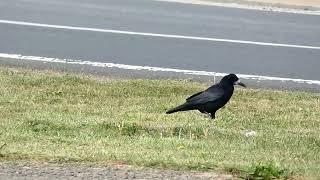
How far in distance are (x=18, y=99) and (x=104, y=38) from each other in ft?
13.1

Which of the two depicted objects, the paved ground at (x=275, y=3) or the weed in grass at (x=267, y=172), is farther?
the paved ground at (x=275, y=3)

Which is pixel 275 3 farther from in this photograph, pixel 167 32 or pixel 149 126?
pixel 149 126

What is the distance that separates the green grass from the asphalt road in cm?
134

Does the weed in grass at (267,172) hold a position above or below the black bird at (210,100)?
below

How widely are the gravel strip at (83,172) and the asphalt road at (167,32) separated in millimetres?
5131

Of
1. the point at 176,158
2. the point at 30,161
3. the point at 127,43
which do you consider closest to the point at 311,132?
the point at 176,158

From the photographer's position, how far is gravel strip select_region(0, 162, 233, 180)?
4.73 metres

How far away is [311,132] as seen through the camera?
6680mm

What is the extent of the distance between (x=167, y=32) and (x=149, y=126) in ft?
18.8

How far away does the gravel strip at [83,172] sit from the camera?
4.73 metres

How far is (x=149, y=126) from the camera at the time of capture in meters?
6.55

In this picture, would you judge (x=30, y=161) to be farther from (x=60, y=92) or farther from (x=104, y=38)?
(x=104, y=38)

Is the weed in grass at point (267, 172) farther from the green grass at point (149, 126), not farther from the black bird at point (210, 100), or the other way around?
the black bird at point (210, 100)

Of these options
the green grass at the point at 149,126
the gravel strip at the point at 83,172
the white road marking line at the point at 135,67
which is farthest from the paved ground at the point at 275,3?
the gravel strip at the point at 83,172
